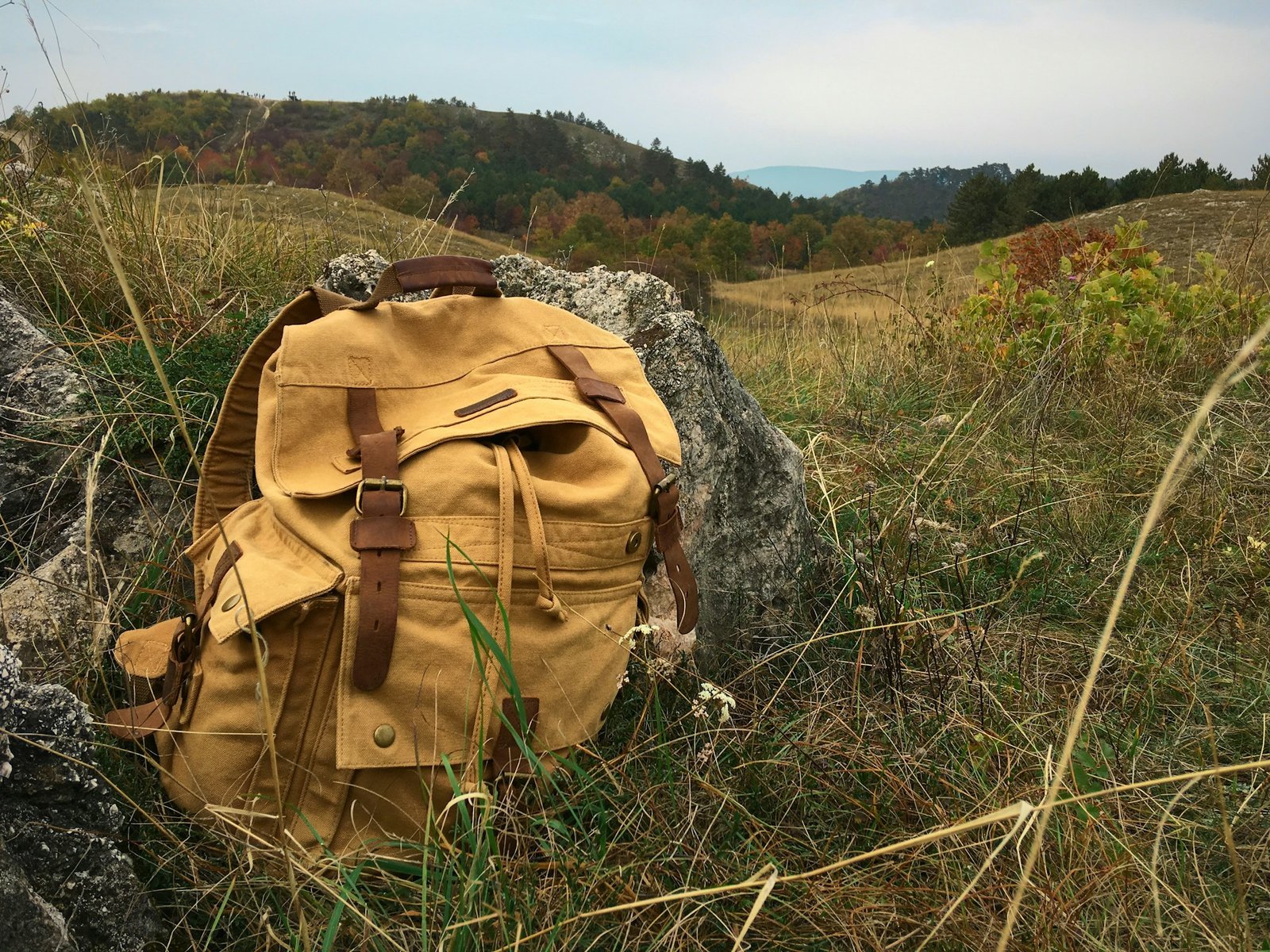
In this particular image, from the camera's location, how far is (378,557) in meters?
1.76

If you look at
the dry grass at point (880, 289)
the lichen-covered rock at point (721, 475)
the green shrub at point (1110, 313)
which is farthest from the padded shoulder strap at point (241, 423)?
the green shrub at point (1110, 313)

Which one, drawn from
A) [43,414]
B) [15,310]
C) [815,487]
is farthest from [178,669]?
[815,487]

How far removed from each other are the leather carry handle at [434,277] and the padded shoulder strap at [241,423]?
0.15 metres

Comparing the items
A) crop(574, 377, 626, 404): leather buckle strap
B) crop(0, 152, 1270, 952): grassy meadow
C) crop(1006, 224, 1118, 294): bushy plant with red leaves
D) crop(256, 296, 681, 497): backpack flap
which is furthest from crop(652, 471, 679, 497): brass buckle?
crop(1006, 224, 1118, 294): bushy plant with red leaves

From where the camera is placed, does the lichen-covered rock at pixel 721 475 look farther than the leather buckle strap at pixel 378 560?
Yes

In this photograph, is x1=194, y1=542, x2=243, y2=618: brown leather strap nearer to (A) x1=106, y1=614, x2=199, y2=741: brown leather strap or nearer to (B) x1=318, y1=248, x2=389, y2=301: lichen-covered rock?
(A) x1=106, y1=614, x2=199, y2=741: brown leather strap

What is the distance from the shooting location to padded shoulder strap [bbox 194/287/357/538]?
227cm

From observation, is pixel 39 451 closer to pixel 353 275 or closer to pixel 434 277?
pixel 353 275

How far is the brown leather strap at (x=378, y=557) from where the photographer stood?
1.73 m

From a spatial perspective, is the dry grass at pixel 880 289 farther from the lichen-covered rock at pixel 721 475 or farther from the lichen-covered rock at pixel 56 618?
the lichen-covered rock at pixel 56 618

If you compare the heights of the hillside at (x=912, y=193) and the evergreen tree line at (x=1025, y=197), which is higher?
the evergreen tree line at (x=1025, y=197)

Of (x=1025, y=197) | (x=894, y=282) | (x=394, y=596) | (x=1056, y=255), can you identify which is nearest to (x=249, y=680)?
(x=394, y=596)

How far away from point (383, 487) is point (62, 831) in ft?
2.78

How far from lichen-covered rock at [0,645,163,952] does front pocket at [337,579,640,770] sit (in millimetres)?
433
